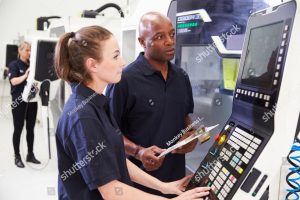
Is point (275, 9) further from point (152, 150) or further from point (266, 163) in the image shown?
point (152, 150)

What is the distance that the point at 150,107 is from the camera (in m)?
1.62

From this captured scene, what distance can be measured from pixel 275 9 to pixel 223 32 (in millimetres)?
757

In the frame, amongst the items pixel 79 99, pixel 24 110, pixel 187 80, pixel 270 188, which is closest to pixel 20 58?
pixel 24 110

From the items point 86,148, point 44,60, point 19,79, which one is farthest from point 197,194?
point 19,79

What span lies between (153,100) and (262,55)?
79cm

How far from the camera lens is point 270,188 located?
1.08 m

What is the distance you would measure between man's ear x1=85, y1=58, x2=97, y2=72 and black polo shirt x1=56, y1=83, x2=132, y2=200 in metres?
0.06

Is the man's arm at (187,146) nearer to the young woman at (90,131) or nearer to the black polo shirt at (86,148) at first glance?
the young woman at (90,131)

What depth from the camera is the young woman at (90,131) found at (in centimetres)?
100

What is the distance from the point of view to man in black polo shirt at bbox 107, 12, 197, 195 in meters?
1.61

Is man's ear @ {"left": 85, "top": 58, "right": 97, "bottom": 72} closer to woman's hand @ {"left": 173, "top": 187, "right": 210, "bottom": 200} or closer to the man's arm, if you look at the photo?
woman's hand @ {"left": 173, "top": 187, "right": 210, "bottom": 200}

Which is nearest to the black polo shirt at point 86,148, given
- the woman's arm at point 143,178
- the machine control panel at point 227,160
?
the woman's arm at point 143,178

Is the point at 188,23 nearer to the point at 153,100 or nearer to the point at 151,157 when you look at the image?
the point at 153,100

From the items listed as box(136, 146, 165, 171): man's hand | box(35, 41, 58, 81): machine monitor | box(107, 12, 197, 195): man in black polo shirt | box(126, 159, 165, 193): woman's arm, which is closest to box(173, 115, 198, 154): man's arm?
box(107, 12, 197, 195): man in black polo shirt
